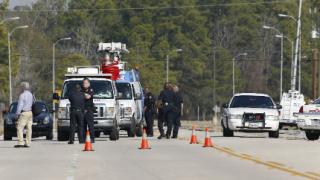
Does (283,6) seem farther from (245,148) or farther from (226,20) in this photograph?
(245,148)

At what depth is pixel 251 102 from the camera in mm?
33094

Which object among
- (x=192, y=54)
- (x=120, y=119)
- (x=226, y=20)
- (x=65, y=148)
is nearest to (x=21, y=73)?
(x=192, y=54)

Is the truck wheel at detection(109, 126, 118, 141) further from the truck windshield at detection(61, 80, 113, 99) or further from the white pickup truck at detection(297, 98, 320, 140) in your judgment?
the white pickup truck at detection(297, 98, 320, 140)

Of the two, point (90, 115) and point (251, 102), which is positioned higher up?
point (251, 102)

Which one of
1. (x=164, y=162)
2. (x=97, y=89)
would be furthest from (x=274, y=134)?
(x=164, y=162)

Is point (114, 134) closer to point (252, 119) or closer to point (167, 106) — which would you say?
point (167, 106)

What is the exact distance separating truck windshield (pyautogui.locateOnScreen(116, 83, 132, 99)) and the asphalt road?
26.8 feet

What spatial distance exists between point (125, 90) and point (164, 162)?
15.1 metres

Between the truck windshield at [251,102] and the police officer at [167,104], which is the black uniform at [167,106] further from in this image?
the truck windshield at [251,102]

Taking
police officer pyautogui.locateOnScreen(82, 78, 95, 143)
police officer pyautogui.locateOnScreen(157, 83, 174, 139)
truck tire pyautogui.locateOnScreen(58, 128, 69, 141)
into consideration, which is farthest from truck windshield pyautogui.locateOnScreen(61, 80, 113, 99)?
police officer pyautogui.locateOnScreen(82, 78, 95, 143)

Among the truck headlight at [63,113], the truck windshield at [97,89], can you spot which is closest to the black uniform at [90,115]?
the truck headlight at [63,113]

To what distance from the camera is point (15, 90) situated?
89625 mm

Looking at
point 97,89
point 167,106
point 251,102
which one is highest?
point 97,89

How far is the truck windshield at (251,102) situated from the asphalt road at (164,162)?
26.6 feet
